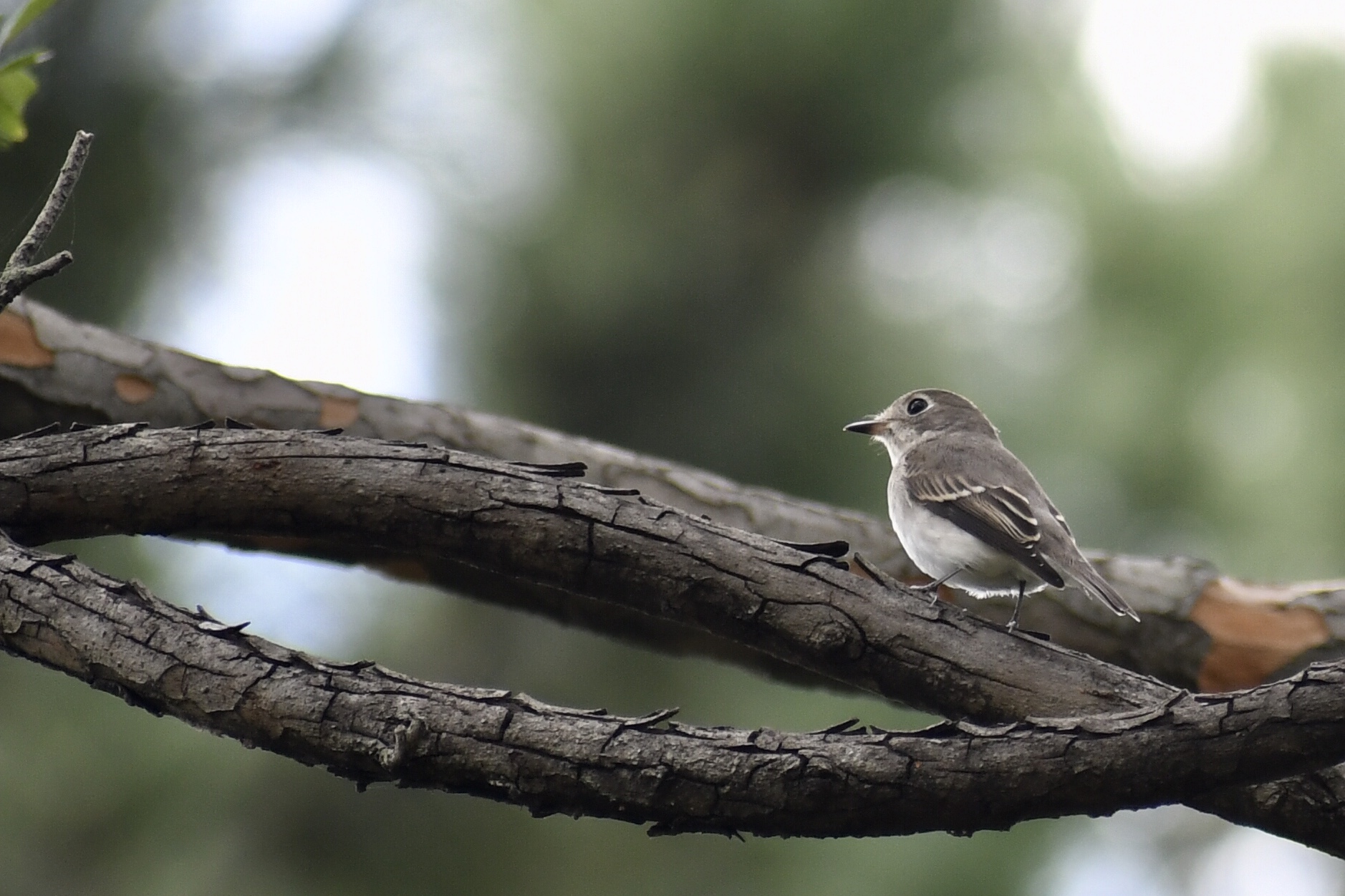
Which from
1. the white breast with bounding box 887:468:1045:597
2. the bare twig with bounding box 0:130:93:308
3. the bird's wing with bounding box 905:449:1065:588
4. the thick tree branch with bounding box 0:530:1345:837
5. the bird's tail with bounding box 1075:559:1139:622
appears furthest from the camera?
the white breast with bounding box 887:468:1045:597

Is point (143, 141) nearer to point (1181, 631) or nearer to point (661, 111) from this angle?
point (661, 111)

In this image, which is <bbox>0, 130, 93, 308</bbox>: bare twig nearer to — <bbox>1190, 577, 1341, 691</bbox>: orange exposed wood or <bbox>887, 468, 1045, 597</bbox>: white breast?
<bbox>887, 468, 1045, 597</bbox>: white breast

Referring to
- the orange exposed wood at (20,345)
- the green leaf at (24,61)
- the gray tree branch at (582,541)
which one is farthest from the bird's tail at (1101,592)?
the orange exposed wood at (20,345)

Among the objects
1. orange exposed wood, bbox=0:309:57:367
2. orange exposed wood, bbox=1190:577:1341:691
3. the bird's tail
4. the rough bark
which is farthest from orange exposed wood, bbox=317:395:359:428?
orange exposed wood, bbox=1190:577:1341:691

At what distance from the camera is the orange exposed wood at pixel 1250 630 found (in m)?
3.70

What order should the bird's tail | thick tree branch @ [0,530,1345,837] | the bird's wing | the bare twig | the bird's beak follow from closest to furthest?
thick tree branch @ [0,530,1345,837] < the bare twig < the bird's tail < the bird's wing < the bird's beak

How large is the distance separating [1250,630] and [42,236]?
355 centimetres

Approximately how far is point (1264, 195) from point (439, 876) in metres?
5.58

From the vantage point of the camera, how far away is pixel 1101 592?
3.31 meters

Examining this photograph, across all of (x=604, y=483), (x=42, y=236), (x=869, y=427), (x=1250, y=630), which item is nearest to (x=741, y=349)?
(x=869, y=427)

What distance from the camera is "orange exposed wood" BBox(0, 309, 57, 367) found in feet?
11.3

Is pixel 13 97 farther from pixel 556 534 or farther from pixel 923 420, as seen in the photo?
pixel 923 420

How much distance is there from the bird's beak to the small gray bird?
2 centimetres

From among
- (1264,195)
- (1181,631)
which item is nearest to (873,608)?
(1181,631)
